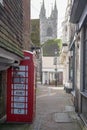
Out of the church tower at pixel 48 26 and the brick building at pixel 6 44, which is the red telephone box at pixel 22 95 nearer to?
the brick building at pixel 6 44

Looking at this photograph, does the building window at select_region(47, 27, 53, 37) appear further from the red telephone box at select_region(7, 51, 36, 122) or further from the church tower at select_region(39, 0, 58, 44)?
the red telephone box at select_region(7, 51, 36, 122)

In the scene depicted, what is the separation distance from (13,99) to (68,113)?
303cm

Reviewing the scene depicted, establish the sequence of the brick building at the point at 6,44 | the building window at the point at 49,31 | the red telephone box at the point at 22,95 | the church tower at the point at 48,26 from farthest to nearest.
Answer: the building window at the point at 49,31 < the church tower at the point at 48,26 < the red telephone box at the point at 22,95 < the brick building at the point at 6,44

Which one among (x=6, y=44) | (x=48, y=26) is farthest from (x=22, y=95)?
(x=48, y=26)

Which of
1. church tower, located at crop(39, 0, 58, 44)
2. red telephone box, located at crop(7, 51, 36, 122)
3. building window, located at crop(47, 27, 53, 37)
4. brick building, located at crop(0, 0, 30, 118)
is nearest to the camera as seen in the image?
brick building, located at crop(0, 0, 30, 118)

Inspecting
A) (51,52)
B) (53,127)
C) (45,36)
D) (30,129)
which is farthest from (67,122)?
(45,36)

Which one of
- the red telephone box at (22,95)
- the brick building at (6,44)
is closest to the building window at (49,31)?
the brick building at (6,44)

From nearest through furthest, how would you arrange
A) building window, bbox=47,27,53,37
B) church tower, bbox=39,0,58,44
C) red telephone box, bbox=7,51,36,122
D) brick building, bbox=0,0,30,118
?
brick building, bbox=0,0,30,118, red telephone box, bbox=7,51,36,122, church tower, bbox=39,0,58,44, building window, bbox=47,27,53,37

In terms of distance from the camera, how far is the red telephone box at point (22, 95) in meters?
9.30

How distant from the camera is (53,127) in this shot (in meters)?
8.90

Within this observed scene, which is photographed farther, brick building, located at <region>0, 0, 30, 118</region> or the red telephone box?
the red telephone box

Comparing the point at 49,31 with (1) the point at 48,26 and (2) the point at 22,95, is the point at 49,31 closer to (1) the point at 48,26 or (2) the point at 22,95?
(1) the point at 48,26

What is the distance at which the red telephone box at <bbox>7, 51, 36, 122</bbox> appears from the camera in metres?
9.30

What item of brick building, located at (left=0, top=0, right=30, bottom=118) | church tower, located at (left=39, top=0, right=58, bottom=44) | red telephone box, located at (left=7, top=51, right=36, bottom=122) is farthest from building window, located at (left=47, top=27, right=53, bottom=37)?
red telephone box, located at (left=7, top=51, right=36, bottom=122)
